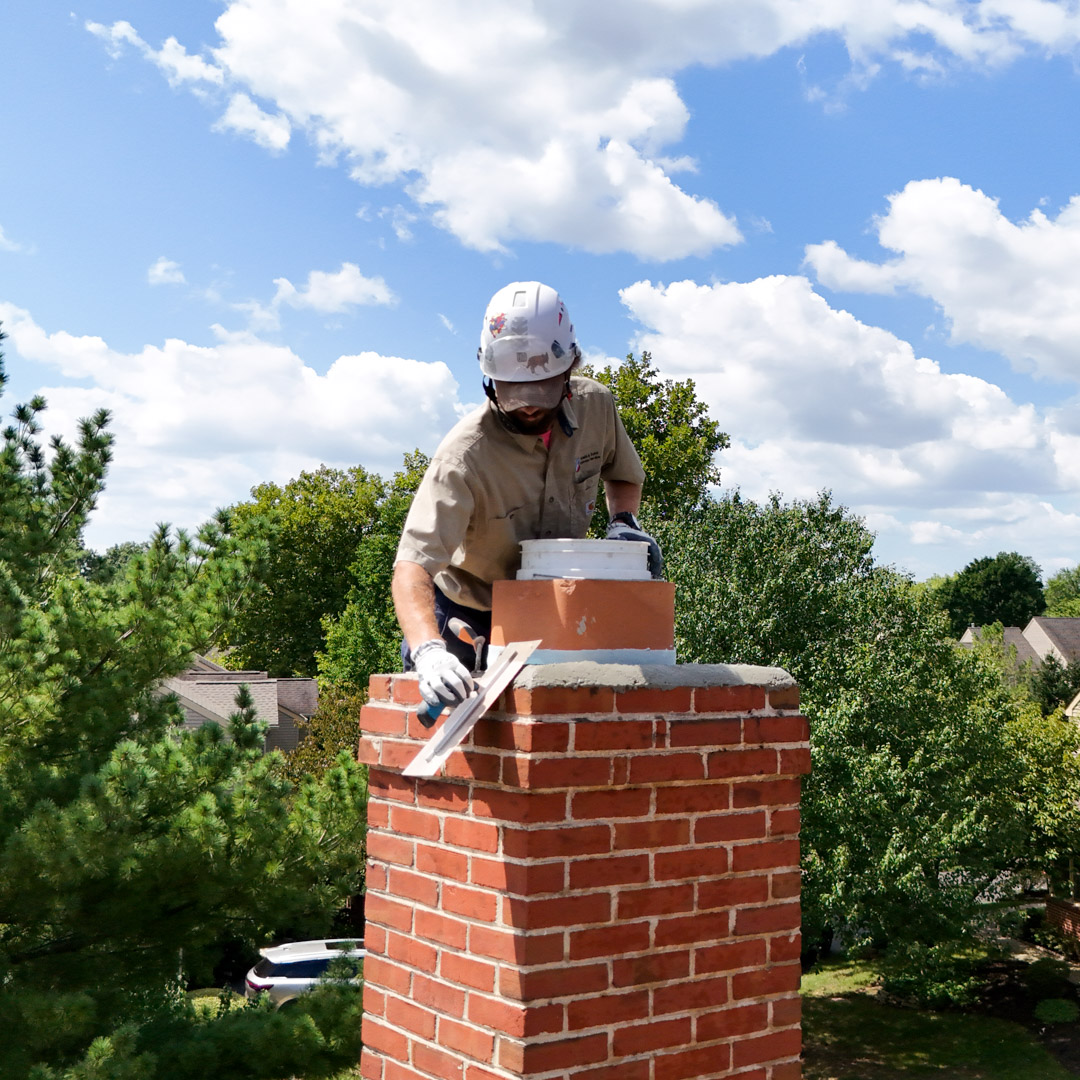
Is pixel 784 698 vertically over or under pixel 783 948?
over

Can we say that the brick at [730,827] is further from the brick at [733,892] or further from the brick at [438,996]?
the brick at [438,996]

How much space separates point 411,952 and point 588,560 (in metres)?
1.15

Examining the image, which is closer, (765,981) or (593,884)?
(593,884)

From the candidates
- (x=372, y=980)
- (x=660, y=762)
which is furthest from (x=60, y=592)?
(x=660, y=762)

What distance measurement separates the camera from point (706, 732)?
2.72 m

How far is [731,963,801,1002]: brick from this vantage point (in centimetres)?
275

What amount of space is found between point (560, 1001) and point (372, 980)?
75 centimetres

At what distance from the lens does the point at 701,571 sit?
2338 cm

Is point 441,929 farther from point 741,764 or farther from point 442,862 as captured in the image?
point 741,764

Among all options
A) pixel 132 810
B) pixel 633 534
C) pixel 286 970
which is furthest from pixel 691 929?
pixel 286 970

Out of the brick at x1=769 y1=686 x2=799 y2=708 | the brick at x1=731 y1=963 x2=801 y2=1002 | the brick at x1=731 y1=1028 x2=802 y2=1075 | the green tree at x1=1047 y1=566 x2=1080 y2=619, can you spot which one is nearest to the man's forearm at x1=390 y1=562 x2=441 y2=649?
the brick at x1=769 y1=686 x2=799 y2=708

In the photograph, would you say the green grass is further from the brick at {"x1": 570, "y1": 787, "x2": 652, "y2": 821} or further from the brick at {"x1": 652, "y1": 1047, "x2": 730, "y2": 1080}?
the brick at {"x1": 570, "y1": 787, "x2": 652, "y2": 821}

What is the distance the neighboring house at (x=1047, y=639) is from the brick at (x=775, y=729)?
5500 cm

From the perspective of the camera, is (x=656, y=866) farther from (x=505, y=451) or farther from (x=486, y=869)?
(x=505, y=451)
